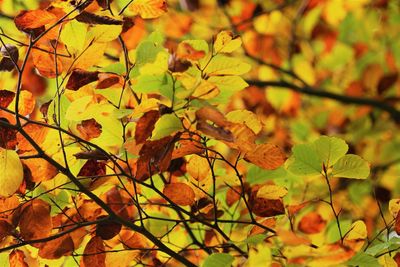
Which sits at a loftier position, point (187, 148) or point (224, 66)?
point (224, 66)

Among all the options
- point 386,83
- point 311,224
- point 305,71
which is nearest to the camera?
point 311,224

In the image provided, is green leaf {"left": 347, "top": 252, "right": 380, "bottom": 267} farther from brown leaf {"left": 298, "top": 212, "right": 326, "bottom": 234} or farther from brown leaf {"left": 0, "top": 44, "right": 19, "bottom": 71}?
brown leaf {"left": 0, "top": 44, "right": 19, "bottom": 71}

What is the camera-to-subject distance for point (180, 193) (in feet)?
3.92

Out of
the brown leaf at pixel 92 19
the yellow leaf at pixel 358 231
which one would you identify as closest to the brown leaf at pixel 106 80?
the brown leaf at pixel 92 19

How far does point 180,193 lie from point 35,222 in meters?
0.25

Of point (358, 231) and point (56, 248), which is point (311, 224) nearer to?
point (358, 231)

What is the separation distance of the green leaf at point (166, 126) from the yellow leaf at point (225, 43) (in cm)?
18

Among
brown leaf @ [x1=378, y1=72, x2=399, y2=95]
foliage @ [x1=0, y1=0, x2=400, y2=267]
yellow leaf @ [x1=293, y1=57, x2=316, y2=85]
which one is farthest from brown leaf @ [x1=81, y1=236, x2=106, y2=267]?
yellow leaf @ [x1=293, y1=57, x2=316, y2=85]

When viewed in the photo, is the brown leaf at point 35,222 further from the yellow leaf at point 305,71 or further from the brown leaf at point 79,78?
the yellow leaf at point 305,71

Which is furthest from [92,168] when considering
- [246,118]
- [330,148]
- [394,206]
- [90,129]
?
[394,206]

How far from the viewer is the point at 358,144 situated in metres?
3.29

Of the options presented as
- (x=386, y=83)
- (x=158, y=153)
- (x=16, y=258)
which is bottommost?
(x=386, y=83)

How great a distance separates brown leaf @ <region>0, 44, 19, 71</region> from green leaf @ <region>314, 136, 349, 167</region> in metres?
0.52

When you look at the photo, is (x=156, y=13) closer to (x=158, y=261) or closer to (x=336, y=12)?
(x=158, y=261)
